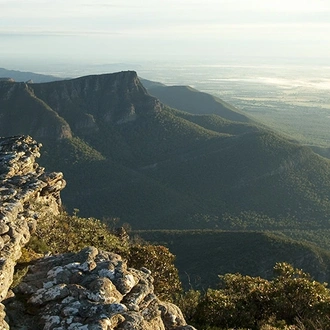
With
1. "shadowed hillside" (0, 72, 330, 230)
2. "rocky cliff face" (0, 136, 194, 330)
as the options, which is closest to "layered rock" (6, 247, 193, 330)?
"rocky cliff face" (0, 136, 194, 330)

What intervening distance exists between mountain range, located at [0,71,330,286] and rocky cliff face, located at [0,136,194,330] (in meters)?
72.6

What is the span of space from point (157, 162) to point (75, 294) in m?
122

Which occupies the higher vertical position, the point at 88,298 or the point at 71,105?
the point at 88,298

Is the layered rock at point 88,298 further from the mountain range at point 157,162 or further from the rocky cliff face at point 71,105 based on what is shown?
the rocky cliff face at point 71,105

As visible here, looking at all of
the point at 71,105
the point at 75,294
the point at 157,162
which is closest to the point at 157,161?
the point at 157,162

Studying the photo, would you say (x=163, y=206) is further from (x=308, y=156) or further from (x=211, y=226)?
(x=308, y=156)

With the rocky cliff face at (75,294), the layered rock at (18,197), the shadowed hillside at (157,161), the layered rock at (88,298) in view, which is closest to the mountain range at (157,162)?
the shadowed hillside at (157,161)

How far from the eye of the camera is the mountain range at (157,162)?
105000 mm

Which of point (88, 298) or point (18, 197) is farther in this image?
point (18, 197)

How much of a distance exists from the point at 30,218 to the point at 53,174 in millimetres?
8597

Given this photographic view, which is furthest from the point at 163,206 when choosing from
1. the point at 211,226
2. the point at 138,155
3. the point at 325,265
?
the point at 325,265

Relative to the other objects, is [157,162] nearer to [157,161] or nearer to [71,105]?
[157,161]

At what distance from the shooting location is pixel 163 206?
107 meters

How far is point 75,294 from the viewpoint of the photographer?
13.8 meters
